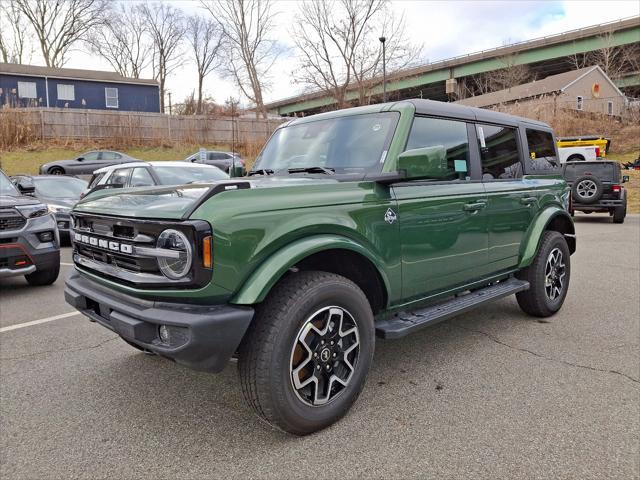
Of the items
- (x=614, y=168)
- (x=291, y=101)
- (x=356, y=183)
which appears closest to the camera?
(x=356, y=183)

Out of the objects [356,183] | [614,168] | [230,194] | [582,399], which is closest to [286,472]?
[230,194]

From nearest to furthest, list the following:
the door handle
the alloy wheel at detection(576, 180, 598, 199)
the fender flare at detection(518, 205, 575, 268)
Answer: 1. the door handle
2. the fender flare at detection(518, 205, 575, 268)
3. the alloy wheel at detection(576, 180, 598, 199)

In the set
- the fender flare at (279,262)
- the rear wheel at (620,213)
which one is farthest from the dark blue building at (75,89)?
the fender flare at (279,262)

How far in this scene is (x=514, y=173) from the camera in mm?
4434

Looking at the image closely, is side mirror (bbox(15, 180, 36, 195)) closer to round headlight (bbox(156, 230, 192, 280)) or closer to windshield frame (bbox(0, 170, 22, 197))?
windshield frame (bbox(0, 170, 22, 197))

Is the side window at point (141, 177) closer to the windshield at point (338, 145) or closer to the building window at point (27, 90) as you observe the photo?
the windshield at point (338, 145)

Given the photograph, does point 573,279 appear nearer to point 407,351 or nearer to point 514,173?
point 514,173

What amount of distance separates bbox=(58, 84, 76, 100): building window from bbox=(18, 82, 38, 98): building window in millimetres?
1496

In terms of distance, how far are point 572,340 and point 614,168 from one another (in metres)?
11.1

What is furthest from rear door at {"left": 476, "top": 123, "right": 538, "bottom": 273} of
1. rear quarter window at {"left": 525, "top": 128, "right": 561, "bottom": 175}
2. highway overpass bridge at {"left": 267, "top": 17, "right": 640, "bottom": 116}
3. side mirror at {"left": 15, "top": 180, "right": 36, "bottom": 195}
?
highway overpass bridge at {"left": 267, "top": 17, "right": 640, "bottom": 116}

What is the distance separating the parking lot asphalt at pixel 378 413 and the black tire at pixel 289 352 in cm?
14

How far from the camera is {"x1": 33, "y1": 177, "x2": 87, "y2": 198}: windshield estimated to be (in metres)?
10.7

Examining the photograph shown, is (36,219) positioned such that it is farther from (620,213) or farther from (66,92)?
(66,92)

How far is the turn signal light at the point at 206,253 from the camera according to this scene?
7.50ft
